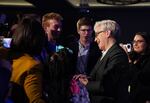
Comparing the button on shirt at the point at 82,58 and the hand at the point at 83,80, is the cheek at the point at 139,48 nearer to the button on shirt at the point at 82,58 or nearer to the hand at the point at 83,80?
the button on shirt at the point at 82,58

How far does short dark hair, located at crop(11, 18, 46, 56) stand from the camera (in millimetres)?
2404

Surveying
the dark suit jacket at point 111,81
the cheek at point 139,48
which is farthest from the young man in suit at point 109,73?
the cheek at point 139,48

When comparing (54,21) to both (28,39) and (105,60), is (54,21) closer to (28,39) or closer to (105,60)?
(105,60)

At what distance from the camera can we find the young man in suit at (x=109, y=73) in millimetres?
3145

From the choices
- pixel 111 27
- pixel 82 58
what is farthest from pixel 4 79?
pixel 82 58

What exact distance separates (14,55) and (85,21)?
5.32 ft

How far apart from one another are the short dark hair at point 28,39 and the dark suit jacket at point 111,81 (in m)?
0.86

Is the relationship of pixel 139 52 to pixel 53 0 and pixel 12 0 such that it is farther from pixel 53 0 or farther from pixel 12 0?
pixel 12 0

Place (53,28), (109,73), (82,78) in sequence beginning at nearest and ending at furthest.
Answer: (109,73) < (82,78) < (53,28)

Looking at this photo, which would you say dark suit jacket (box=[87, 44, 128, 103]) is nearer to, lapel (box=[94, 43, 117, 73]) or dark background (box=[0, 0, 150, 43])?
lapel (box=[94, 43, 117, 73])

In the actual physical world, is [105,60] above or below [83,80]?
above

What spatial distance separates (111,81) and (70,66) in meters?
0.55

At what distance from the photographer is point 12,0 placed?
9.66 m

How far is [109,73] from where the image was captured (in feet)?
10.3
